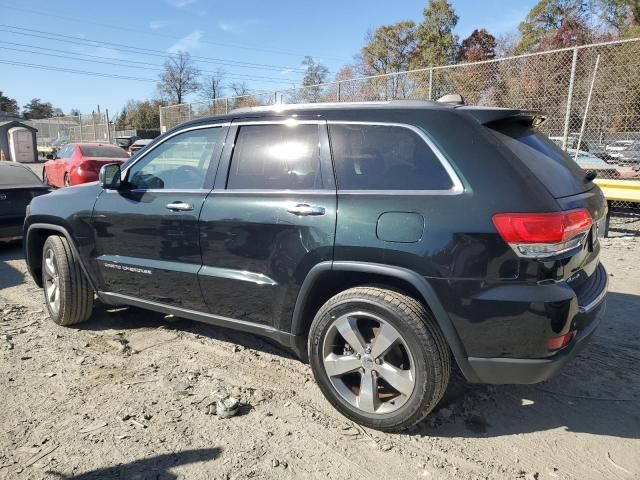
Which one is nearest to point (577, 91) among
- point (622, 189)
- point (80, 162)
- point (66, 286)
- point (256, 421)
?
point (622, 189)

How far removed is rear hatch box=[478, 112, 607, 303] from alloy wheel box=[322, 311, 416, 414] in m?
0.96

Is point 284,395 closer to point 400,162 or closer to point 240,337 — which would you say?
point 240,337

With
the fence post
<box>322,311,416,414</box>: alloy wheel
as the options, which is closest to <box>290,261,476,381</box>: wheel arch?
<box>322,311,416,414</box>: alloy wheel

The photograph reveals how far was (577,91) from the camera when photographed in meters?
8.86

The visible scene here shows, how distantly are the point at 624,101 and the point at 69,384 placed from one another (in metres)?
9.59

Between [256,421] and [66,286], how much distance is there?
2330 millimetres

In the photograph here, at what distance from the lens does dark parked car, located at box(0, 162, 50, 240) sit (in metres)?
7.36

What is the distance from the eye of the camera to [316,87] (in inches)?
504

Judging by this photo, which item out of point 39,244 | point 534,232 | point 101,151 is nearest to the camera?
point 534,232

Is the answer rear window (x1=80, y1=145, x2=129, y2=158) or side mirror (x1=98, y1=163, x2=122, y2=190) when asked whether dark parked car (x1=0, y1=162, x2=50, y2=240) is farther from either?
rear window (x1=80, y1=145, x2=129, y2=158)

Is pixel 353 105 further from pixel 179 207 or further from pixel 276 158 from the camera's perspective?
pixel 179 207

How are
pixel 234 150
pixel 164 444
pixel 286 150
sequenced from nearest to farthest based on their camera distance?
pixel 164 444 < pixel 286 150 < pixel 234 150

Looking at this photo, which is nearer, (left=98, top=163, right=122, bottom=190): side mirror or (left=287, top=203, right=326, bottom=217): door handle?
(left=287, top=203, right=326, bottom=217): door handle

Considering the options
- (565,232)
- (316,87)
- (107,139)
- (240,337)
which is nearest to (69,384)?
(240,337)
